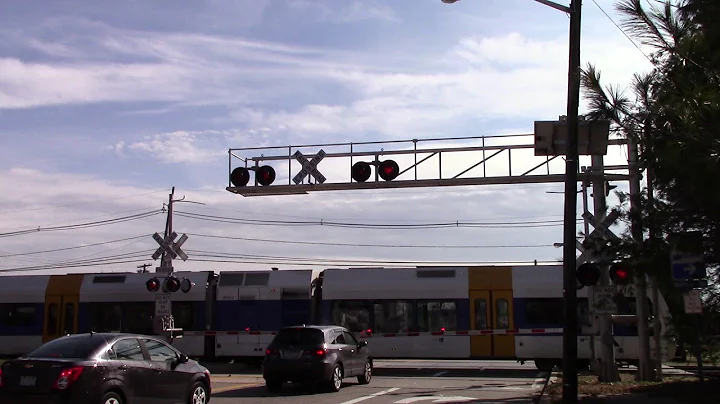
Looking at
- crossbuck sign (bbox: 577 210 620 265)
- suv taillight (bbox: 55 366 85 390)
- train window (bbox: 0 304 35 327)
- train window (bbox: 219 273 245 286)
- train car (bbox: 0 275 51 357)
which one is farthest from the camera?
train window (bbox: 0 304 35 327)

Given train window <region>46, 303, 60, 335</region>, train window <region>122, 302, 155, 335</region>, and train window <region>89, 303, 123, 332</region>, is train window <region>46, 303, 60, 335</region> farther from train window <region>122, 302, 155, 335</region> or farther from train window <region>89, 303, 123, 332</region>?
train window <region>122, 302, 155, 335</region>

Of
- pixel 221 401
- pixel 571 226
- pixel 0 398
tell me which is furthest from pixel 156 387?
pixel 571 226

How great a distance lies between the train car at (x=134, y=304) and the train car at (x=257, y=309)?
1.85ft

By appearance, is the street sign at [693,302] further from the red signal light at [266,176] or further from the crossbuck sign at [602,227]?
the red signal light at [266,176]

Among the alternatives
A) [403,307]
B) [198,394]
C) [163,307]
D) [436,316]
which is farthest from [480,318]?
[198,394]

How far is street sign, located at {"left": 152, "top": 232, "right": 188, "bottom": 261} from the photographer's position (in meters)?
30.2

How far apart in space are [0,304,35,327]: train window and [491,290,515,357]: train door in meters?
17.5

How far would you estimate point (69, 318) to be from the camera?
29.8m

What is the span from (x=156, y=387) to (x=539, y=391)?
966 cm

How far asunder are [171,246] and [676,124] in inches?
861

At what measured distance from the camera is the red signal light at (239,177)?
23.8 metres

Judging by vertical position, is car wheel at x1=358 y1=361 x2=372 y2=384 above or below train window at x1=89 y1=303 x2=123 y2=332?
below

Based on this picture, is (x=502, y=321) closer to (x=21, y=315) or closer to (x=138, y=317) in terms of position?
(x=138, y=317)

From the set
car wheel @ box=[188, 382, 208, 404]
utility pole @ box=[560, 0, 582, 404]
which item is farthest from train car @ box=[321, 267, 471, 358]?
car wheel @ box=[188, 382, 208, 404]
